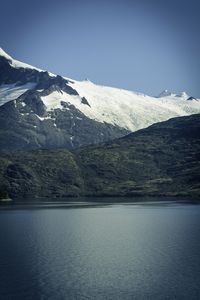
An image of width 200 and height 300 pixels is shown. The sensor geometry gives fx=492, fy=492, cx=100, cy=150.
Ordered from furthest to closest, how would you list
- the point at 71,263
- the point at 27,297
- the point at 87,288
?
the point at 71,263, the point at 87,288, the point at 27,297

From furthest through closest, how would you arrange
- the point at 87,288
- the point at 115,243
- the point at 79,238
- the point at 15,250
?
the point at 79,238
the point at 115,243
the point at 15,250
the point at 87,288

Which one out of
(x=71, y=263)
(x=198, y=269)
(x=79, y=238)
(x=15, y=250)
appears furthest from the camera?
(x=79, y=238)

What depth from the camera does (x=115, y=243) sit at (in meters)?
178

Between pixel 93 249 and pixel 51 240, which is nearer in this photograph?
pixel 93 249

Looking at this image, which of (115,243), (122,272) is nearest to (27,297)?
(122,272)

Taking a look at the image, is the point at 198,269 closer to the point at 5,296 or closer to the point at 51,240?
the point at 5,296

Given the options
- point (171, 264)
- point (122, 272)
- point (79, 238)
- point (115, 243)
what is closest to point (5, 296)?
point (122, 272)

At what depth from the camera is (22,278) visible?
118 m

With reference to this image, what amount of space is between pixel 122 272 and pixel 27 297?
1282 inches

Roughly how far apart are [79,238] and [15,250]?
38992 mm

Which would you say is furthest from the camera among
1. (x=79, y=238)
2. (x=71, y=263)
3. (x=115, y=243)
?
(x=79, y=238)

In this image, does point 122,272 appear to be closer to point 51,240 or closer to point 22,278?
point 22,278

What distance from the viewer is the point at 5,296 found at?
101 m

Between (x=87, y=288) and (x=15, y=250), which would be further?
(x=15, y=250)
